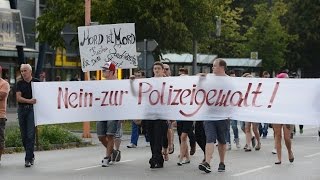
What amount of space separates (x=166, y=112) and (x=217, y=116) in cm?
114

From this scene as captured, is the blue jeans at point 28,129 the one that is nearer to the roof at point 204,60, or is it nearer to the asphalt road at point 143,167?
the asphalt road at point 143,167

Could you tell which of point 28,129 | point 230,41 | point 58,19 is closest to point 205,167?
point 28,129

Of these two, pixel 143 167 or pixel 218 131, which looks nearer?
pixel 218 131

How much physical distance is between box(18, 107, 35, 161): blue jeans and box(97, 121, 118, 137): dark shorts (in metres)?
1.25

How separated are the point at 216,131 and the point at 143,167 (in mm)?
1568

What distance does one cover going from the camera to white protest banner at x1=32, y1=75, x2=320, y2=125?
43.5ft

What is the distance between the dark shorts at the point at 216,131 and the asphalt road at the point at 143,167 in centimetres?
59

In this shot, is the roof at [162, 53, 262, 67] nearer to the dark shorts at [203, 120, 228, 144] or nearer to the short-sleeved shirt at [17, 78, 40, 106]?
the short-sleeved shirt at [17, 78, 40, 106]

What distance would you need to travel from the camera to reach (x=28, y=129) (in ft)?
45.8

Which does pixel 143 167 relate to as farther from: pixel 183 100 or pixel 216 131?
pixel 216 131

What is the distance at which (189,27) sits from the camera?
32562 millimetres

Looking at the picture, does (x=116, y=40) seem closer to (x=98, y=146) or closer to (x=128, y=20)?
(x=98, y=146)

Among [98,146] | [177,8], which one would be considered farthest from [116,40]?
[177,8]

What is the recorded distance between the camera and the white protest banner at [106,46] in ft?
69.2
